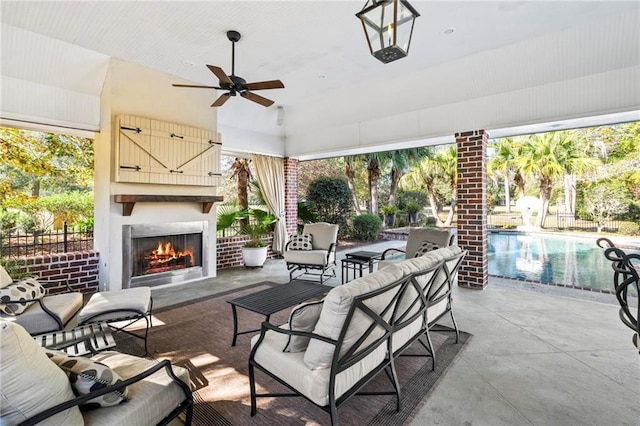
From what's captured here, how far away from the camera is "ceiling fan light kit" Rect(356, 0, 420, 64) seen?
1.80m

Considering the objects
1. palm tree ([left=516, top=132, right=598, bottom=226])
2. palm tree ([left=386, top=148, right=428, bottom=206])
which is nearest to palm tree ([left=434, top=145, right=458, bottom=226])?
palm tree ([left=516, top=132, right=598, bottom=226])

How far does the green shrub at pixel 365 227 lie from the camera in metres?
10.1

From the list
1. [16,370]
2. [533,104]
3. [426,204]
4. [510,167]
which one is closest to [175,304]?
[16,370]

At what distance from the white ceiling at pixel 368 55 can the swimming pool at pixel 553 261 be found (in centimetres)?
274

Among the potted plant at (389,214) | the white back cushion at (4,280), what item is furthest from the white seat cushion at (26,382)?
the potted plant at (389,214)

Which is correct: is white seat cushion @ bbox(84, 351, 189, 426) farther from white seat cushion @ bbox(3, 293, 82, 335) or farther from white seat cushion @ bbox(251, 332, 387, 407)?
white seat cushion @ bbox(3, 293, 82, 335)

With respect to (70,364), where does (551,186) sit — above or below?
above

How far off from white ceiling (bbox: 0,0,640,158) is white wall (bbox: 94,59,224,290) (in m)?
0.24

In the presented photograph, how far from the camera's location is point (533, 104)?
13.6 feet

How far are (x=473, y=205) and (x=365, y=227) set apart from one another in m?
5.57

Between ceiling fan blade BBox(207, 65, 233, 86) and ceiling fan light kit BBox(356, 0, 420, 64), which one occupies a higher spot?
ceiling fan blade BBox(207, 65, 233, 86)

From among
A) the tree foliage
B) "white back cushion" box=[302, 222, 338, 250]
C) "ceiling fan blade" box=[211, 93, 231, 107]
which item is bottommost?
"white back cushion" box=[302, 222, 338, 250]

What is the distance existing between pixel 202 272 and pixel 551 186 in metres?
13.2

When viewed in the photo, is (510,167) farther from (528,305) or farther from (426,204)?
(528,305)
